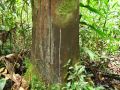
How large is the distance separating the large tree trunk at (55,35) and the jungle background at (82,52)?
2.5 inches

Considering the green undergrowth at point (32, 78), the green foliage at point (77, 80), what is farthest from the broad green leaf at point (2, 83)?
the green foliage at point (77, 80)

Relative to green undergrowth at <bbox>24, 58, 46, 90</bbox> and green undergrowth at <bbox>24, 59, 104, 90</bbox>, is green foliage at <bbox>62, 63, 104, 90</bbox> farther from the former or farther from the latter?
green undergrowth at <bbox>24, 58, 46, 90</bbox>

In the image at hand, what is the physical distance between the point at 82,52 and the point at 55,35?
2.60 feet

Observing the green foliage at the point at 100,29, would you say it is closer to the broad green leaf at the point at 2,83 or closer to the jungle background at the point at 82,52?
the jungle background at the point at 82,52

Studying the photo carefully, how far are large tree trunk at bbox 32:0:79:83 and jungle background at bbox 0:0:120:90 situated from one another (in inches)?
2.5

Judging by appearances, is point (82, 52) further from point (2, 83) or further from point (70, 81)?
point (2, 83)

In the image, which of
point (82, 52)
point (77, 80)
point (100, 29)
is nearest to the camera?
point (77, 80)

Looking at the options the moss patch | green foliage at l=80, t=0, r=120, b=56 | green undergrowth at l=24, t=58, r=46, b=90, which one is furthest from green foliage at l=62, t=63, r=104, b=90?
green foliage at l=80, t=0, r=120, b=56

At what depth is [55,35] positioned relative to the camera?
6.84ft

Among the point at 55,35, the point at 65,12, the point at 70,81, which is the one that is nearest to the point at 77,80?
the point at 70,81

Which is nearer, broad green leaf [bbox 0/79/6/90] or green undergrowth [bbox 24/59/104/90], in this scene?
green undergrowth [bbox 24/59/104/90]

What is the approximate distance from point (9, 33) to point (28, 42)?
0.99 ft

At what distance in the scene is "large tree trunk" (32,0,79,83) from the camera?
6.81 feet

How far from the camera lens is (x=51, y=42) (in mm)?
2107
